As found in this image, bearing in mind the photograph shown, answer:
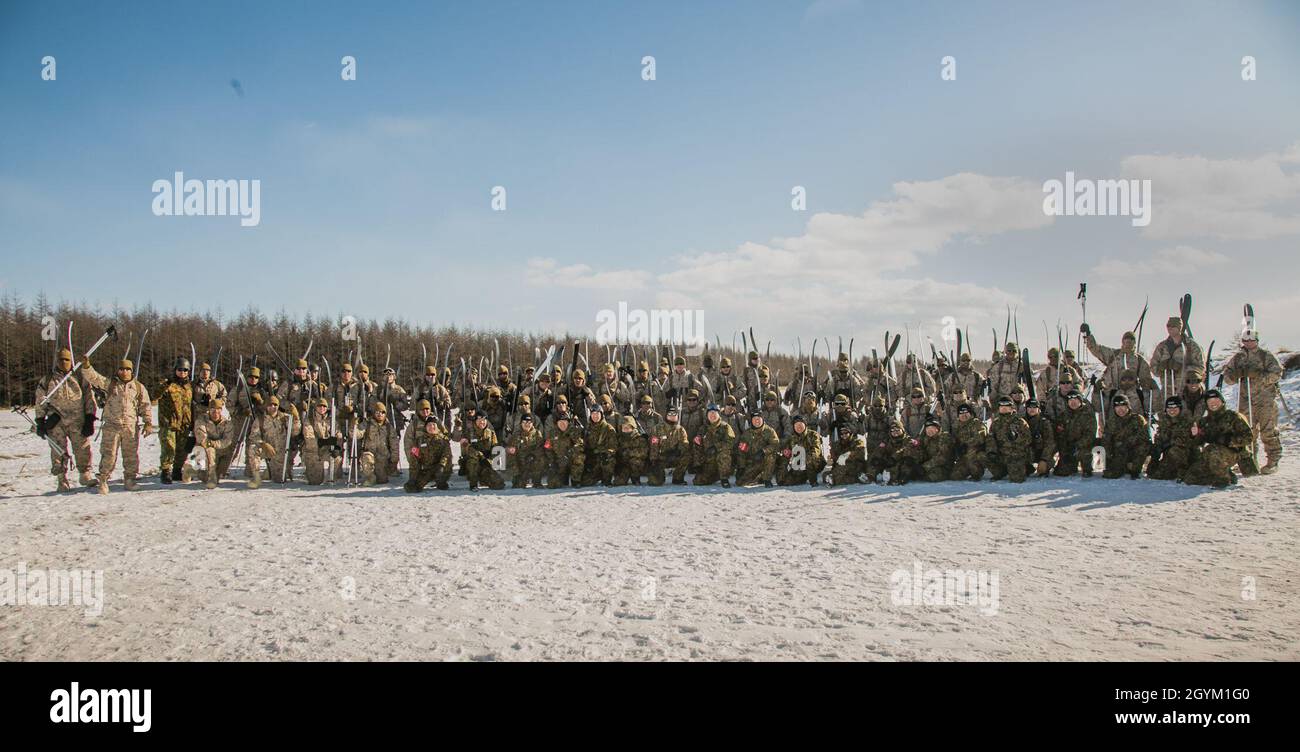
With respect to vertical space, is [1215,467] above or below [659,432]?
below

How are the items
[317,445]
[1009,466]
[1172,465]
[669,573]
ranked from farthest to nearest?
1. [317,445]
2. [1009,466]
3. [1172,465]
4. [669,573]

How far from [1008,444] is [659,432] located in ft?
16.0

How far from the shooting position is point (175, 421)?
10.0 meters

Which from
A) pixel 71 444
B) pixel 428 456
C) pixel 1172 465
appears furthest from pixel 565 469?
pixel 1172 465

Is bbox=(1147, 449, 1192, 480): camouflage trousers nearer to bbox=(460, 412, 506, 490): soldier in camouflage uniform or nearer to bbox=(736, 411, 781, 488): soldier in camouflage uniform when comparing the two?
bbox=(736, 411, 781, 488): soldier in camouflage uniform

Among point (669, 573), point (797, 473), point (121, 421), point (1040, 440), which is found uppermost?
point (121, 421)

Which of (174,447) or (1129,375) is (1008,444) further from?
(174,447)

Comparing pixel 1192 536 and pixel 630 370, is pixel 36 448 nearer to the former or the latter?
pixel 630 370

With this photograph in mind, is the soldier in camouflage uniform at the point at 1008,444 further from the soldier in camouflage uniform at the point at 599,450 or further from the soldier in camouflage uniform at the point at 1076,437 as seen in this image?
the soldier in camouflage uniform at the point at 599,450

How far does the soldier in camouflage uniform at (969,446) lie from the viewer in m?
9.59

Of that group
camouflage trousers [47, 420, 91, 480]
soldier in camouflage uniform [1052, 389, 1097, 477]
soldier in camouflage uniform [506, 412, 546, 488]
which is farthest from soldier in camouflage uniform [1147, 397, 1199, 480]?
camouflage trousers [47, 420, 91, 480]
